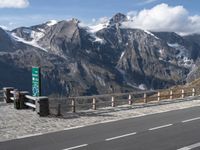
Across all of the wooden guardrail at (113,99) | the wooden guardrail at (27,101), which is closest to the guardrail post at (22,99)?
the wooden guardrail at (27,101)

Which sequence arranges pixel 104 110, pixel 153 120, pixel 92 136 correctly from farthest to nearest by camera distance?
1. pixel 104 110
2. pixel 153 120
3. pixel 92 136

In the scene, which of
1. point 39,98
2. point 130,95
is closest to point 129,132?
point 39,98

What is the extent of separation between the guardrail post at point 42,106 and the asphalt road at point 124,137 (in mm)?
3844

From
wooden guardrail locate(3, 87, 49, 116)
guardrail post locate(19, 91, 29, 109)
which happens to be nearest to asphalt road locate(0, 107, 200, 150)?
wooden guardrail locate(3, 87, 49, 116)

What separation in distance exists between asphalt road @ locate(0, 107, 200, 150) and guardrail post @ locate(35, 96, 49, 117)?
3844mm

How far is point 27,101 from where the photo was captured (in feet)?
92.2

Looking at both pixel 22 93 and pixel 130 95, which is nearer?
pixel 22 93

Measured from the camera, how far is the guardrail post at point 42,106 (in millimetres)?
24375

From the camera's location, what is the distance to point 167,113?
2716 cm

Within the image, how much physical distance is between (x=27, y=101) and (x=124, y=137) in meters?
11.6

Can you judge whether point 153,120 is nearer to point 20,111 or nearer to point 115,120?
point 115,120

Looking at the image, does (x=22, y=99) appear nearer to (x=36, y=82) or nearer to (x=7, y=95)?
(x=36, y=82)

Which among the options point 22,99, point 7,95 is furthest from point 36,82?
point 7,95

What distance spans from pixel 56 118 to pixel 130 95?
9.33 meters
